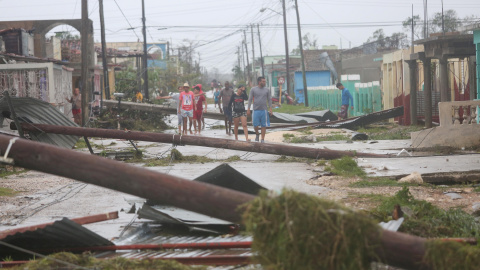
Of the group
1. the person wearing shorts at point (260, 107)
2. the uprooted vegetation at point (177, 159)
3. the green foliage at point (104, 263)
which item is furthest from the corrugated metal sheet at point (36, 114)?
the green foliage at point (104, 263)

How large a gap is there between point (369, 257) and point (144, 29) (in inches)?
1655

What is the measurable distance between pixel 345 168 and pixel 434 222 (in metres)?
5.73

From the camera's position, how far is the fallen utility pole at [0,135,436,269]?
160 inches

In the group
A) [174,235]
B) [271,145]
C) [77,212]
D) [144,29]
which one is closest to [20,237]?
[174,235]

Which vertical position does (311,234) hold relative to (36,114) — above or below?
below

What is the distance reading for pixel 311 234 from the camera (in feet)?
13.0

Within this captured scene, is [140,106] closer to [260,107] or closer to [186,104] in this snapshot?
[186,104]

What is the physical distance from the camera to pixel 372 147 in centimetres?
1747

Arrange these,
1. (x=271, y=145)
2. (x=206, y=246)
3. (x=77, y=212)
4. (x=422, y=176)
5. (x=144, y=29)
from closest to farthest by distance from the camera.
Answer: (x=206, y=246)
(x=77, y=212)
(x=422, y=176)
(x=271, y=145)
(x=144, y=29)

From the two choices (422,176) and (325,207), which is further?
(422,176)

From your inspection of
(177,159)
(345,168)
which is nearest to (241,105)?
(177,159)

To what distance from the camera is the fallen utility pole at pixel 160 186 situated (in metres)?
4.06

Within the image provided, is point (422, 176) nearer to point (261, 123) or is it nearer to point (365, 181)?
point (365, 181)

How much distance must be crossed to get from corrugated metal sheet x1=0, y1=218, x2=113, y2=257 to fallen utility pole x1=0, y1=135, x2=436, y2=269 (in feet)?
3.14
